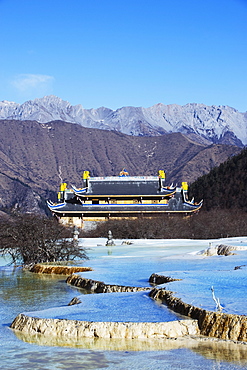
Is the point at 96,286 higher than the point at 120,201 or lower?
lower

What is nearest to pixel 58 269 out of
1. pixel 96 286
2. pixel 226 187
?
pixel 96 286

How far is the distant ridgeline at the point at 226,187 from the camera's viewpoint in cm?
7244

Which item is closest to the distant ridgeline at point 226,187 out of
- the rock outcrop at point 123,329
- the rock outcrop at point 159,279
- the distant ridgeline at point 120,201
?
the distant ridgeline at point 120,201

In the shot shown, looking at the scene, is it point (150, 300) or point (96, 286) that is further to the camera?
point (96, 286)

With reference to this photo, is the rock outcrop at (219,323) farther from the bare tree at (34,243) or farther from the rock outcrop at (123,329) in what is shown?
the bare tree at (34,243)

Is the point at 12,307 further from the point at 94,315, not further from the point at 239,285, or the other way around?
the point at 239,285

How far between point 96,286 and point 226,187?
59.3 meters

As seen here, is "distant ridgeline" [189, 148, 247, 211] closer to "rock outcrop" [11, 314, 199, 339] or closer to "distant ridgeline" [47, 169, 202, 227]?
"distant ridgeline" [47, 169, 202, 227]

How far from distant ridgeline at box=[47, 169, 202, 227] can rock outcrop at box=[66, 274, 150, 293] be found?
4549 centimetres

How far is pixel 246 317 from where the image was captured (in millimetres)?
11523

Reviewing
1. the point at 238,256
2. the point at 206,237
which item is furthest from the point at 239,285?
the point at 206,237

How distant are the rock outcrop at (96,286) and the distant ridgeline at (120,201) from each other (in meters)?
45.5

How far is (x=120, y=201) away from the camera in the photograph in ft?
228

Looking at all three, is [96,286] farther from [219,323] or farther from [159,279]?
[219,323]
